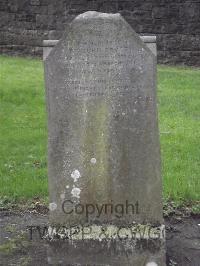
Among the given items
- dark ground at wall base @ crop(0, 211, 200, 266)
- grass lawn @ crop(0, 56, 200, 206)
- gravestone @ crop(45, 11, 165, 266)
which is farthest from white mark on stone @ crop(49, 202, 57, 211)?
grass lawn @ crop(0, 56, 200, 206)

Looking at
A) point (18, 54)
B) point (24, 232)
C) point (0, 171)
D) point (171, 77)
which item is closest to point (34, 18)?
point (18, 54)

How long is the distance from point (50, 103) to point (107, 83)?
1.31 feet

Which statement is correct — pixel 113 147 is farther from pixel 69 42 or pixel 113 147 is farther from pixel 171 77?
pixel 171 77

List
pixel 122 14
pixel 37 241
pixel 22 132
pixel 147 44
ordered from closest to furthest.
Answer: pixel 147 44 < pixel 37 241 < pixel 22 132 < pixel 122 14

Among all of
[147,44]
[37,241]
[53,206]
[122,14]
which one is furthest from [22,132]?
[122,14]

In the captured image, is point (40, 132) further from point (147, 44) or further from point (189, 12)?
point (189, 12)

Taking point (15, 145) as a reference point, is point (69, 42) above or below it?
above

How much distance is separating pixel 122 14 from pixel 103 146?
11.7 meters

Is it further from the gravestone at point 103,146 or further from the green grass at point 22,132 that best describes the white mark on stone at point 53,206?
the green grass at point 22,132

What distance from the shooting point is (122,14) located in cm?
1549

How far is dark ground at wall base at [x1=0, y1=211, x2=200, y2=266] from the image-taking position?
4375mm

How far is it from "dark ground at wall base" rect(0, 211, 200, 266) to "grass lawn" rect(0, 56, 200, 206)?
1.79 ft

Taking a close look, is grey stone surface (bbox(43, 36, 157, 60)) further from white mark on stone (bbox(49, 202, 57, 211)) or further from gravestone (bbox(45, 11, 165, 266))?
white mark on stone (bbox(49, 202, 57, 211))

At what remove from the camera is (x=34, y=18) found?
52.2ft
